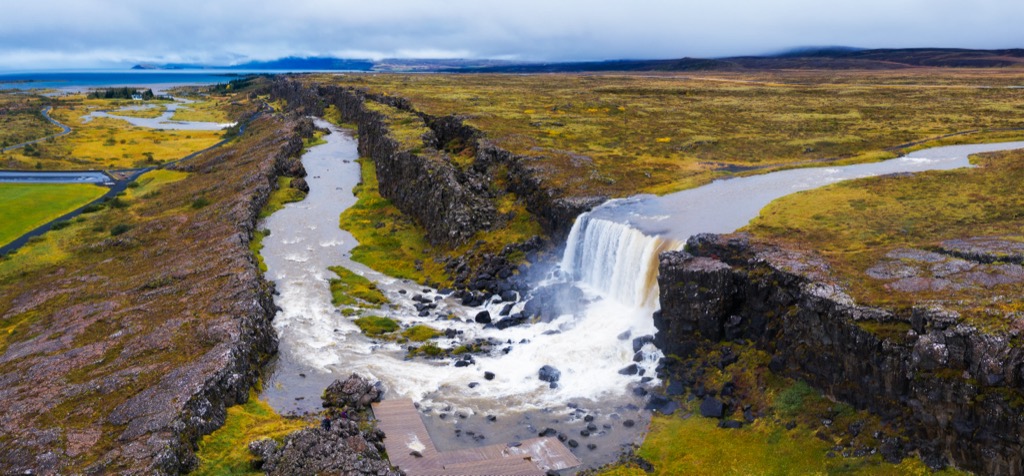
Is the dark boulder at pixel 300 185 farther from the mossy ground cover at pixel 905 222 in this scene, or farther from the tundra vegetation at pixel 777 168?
the mossy ground cover at pixel 905 222

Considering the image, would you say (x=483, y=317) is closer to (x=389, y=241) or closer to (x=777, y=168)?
(x=389, y=241)

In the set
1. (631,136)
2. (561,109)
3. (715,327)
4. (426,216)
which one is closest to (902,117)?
(631,136)

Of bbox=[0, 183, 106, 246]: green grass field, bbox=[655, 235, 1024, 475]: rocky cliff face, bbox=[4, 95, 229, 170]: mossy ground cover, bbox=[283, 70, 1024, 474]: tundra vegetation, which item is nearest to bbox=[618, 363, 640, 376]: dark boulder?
bbox=[655, 235, 1024, 475]: rocky cliff face

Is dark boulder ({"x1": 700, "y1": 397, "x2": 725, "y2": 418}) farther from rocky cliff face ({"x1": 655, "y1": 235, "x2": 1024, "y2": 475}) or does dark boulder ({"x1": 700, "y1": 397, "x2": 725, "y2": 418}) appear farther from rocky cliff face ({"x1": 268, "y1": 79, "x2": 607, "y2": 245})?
rocky cliff face ({"x1": 268, "y1": 79, "x2": 607, "y2": 245})

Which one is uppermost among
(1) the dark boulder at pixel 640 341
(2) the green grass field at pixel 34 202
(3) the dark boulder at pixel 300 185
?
(3) the dark boulder at pixel 300 185

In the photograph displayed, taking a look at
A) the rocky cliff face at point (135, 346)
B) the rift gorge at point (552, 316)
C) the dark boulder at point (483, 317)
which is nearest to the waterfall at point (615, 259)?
the rift gorge at point (552, 316)

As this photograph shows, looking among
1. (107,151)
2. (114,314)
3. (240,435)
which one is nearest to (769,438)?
(240,435)
